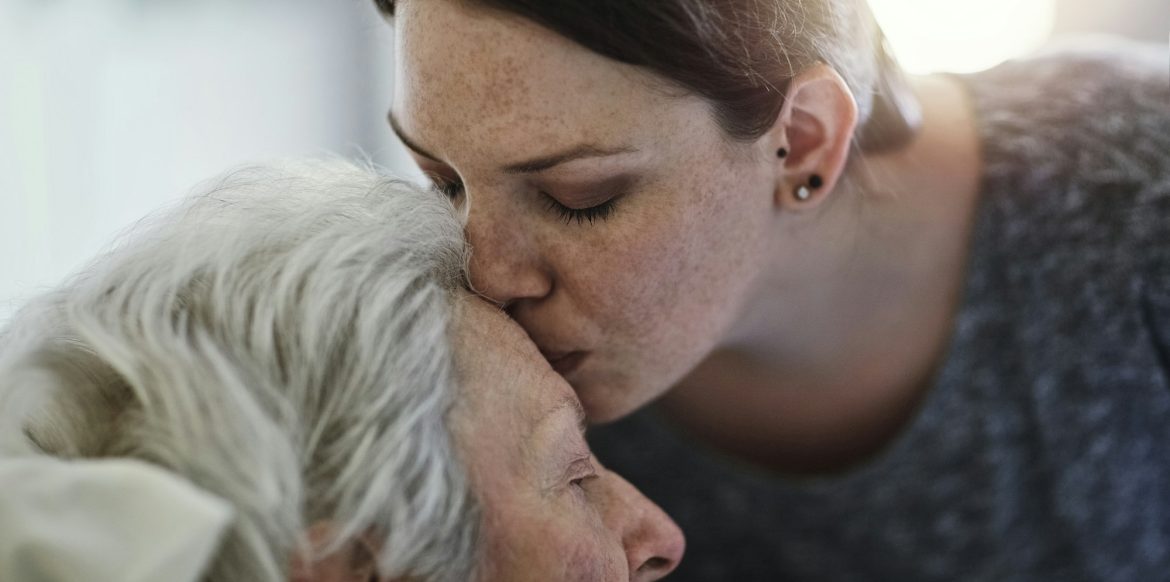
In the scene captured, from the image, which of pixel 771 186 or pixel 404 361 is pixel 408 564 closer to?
pixel 404 361

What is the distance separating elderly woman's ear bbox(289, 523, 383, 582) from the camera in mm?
766

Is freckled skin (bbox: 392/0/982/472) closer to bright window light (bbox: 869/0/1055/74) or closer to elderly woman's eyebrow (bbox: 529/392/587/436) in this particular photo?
elderly woman's eyebrow (bbox: 529/392/587/436)

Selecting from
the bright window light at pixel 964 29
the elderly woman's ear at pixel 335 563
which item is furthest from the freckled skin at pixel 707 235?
the bright window light at pixel 964 29

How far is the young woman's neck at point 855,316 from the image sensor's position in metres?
1.24

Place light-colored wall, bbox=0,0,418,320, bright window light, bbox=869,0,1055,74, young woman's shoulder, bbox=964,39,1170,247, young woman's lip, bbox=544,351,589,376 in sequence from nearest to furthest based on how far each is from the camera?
1. young woman's lip, bbox=544,351,589,376
2. young woman's shoulder, bbox=964,39,1170,247
3. light-colored wall, bbox=0,0,418,320
4. bright window light, bbox=869,0,1055,74

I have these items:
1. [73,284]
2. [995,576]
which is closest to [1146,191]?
[995,576]

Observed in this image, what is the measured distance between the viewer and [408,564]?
803mm

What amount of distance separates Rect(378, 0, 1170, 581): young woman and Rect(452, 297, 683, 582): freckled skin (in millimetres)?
89

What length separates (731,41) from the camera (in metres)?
0.93

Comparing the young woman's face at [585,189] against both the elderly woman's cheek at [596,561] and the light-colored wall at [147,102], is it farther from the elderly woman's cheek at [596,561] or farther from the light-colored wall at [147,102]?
the light-colored wall at [147,102]

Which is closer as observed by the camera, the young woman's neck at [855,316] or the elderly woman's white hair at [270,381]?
the elderly woman's white hair at [270,381]

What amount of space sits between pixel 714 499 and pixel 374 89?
138cm

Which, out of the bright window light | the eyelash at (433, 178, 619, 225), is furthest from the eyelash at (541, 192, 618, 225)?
the bright window light

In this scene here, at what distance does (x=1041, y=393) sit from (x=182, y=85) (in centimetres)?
165
